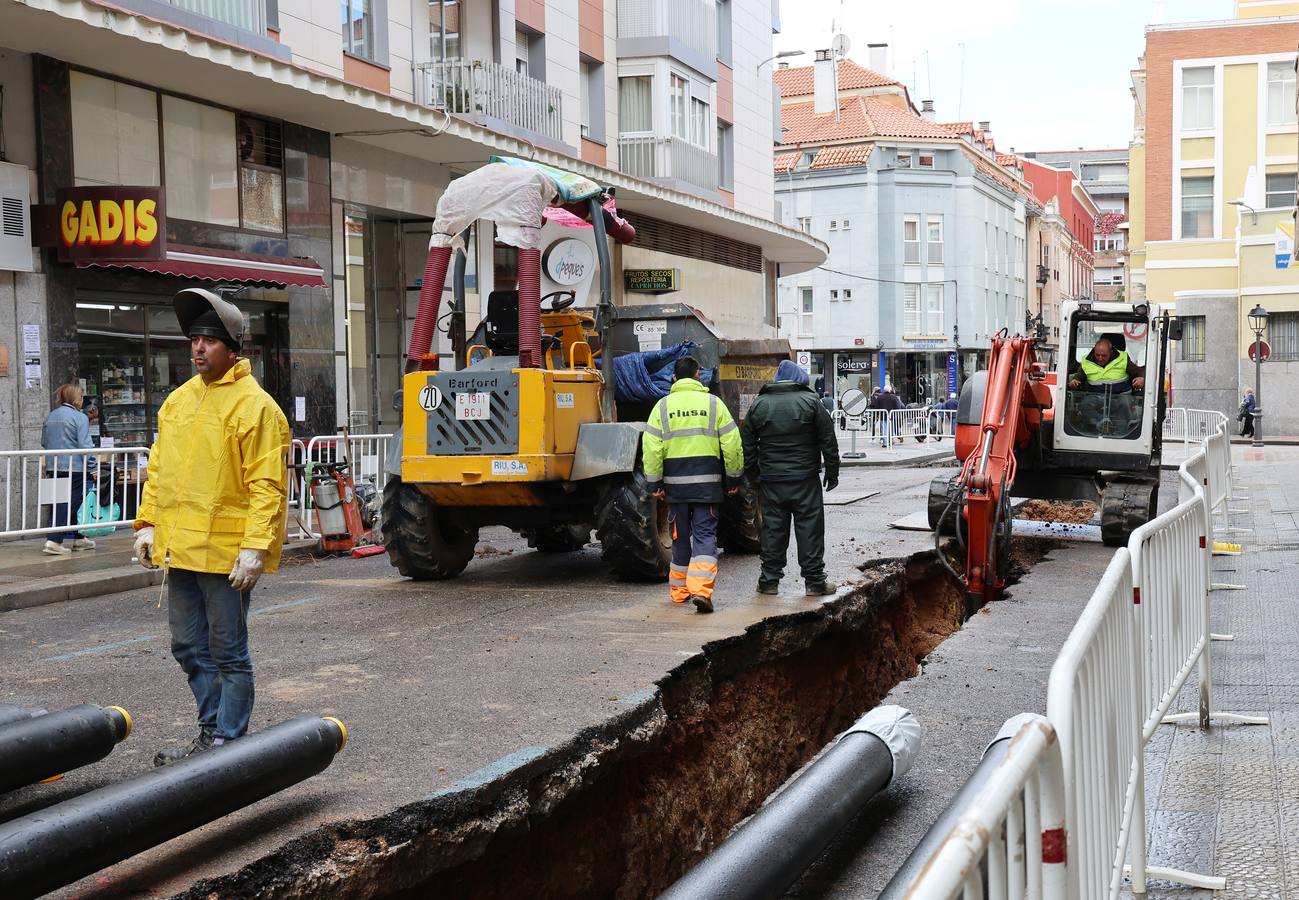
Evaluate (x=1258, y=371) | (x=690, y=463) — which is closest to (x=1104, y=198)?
(x=1258, y=371)

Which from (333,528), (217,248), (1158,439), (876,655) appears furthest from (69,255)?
(1158,439)

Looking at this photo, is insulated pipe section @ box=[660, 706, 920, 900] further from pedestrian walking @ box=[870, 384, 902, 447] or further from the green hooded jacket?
pedestrian walking @ box=[870, 384, 902, 447]

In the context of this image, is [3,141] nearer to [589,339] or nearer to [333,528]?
[333,528]

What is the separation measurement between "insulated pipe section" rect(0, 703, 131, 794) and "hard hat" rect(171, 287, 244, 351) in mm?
1567

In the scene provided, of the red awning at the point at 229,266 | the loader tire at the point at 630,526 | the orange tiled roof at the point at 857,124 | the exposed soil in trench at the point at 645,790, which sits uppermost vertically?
the orange tiled roof at the point at 857,124

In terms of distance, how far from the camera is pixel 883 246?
5753cm

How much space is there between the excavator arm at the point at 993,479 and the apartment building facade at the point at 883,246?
45372 millimetres

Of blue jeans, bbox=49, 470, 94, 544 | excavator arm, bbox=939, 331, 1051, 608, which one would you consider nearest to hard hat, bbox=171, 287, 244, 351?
excavator arm, bbox=939, 331, 1051, 608

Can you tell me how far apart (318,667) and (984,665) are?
12.5 ft

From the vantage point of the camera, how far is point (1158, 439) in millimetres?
13742

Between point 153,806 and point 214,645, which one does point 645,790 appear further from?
point 153,806

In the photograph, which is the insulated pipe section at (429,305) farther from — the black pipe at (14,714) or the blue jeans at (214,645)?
the black pipe at (14,714)

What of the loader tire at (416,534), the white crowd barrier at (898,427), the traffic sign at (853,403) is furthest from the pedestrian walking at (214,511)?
the white crowd barrier at (898,427)

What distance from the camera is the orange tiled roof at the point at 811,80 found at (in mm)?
61594
